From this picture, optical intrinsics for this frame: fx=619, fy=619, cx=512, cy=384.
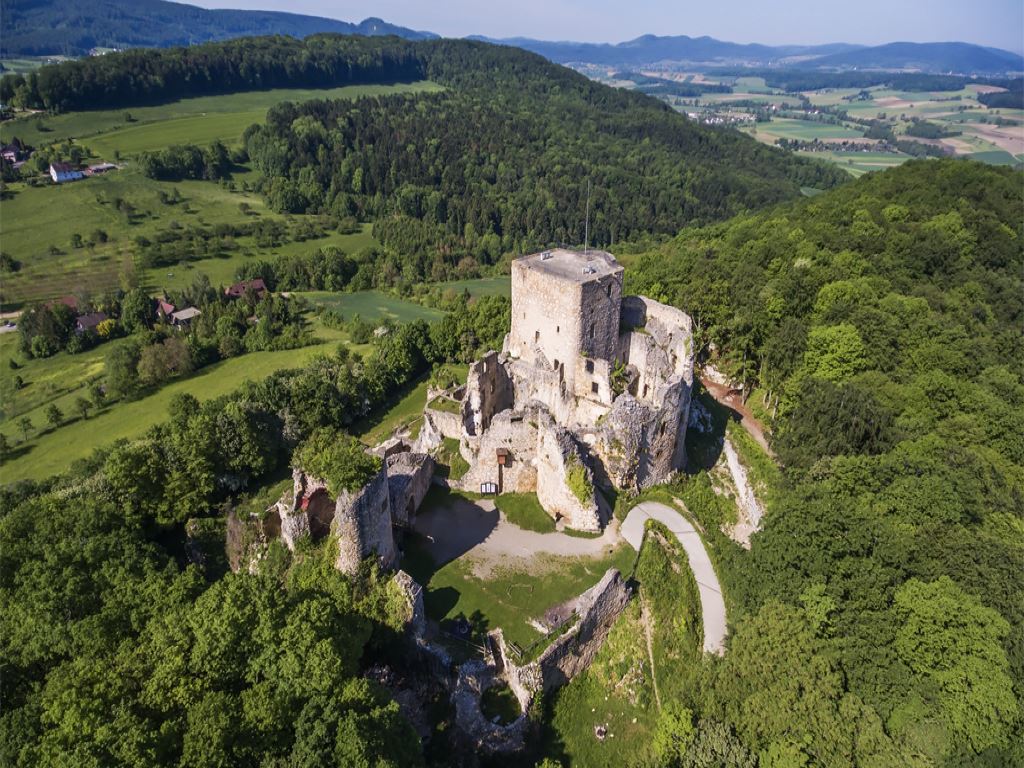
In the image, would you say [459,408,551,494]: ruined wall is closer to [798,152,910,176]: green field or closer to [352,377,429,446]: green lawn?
[352,377,429,446]: green lawn

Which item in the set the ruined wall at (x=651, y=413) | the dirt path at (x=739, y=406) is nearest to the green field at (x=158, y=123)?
the dirt path at (x=739, y=406)

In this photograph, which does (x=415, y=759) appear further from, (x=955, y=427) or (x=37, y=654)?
(x=955, y=427)

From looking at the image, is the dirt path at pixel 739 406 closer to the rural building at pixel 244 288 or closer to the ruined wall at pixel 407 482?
the ruined wall at pixel 407 482

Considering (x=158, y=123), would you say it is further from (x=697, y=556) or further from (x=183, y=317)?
(x=697, y=556)

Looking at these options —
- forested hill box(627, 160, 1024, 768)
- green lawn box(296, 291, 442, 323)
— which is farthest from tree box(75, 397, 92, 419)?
forested hill box(627, 160, 1024, 768)

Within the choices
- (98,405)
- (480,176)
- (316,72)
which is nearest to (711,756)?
(98,405)

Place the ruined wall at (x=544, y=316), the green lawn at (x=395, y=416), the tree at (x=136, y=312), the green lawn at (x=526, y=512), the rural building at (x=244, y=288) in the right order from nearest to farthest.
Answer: the green lawn at (x=526, y=512), the ruined wall at (x=544, y=316), the green lawn at (x=395, y=416), the tree at (x=136, y=312), the rural building at (x=244, y=288)
